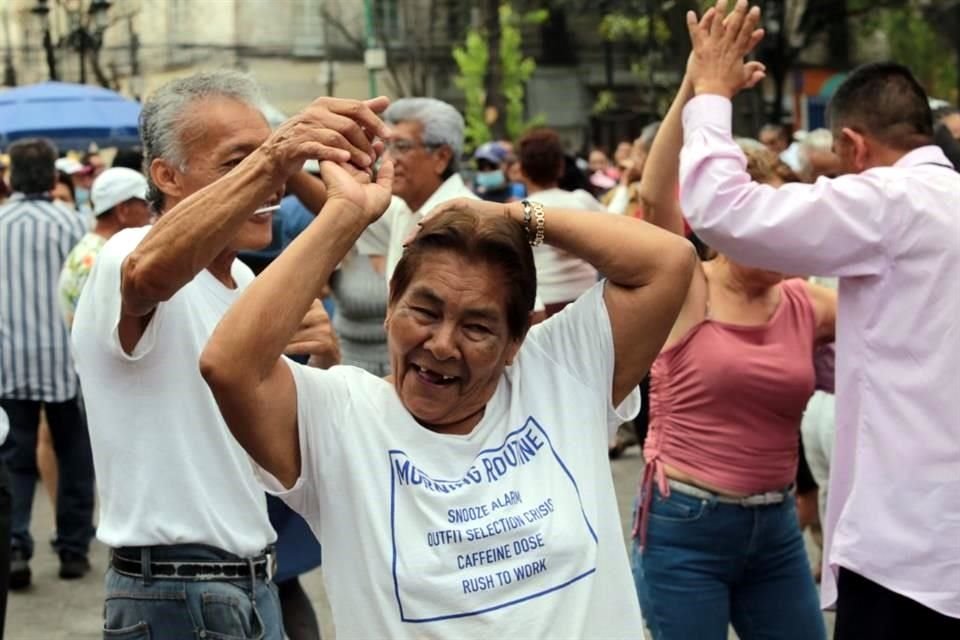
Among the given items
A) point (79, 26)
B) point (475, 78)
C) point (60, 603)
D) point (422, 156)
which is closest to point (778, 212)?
point (422, 156)

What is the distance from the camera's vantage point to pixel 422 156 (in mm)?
6297

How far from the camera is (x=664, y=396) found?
445cm

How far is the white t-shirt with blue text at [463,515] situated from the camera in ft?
8.73

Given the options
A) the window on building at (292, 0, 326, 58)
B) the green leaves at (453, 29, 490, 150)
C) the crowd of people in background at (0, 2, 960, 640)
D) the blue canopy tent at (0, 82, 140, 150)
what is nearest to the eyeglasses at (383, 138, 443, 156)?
the crowd of people in background at (0, 2, 960, 640)

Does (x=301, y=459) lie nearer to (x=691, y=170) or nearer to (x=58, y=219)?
(x=691, y=170)

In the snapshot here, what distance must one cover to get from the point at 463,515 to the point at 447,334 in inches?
12.7

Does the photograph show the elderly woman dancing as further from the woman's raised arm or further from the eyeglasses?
the eyeglasses

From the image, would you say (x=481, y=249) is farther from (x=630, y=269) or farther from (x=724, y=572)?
(x=724, y=572)

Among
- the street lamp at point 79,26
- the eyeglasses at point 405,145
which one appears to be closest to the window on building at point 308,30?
the street lamp at point 79,26

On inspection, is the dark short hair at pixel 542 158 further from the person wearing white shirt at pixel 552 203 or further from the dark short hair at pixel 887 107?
the dark short hair at pixel 887 107

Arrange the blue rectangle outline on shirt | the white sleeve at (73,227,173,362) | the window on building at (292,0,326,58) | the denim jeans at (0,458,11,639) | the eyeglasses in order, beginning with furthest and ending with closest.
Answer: the window on building at (292,0,326,58)
the eyeglasses
the denim jeans at (0,458,11,639)
the white sleeve at (73,227,173,362)
the blue rectangle outline on shirt

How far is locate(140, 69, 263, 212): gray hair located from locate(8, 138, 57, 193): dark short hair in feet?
16.7

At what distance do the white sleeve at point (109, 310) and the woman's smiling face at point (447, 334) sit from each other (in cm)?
75

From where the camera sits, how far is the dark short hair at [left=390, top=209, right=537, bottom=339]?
281 centimetres
